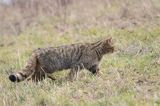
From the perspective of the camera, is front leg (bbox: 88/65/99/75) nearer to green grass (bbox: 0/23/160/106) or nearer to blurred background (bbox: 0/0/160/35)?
green grass (bbox: 0/23/160/106)

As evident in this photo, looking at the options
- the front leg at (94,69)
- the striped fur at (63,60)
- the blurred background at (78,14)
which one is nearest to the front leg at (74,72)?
the striped fur at (63,60)

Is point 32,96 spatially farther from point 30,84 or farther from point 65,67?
point 65,67

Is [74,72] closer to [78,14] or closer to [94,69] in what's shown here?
[94,69]

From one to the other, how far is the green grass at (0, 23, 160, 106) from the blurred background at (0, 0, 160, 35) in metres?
0.62

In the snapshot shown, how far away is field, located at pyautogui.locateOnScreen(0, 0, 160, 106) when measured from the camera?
7086 millimetres

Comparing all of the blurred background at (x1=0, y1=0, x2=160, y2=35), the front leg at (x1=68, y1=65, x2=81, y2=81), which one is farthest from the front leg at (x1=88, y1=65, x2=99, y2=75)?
the blurred background at (x1=0, y1=0, x2=160, y2=35)

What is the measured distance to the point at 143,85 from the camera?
763 centimetres

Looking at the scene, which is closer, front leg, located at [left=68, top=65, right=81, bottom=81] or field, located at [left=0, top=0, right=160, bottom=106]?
field, located at [left=0, top=0, right=160, bottom=106]

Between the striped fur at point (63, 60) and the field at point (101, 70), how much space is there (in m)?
0.15

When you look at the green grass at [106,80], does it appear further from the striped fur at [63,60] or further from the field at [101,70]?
the striped fur at [63,60]

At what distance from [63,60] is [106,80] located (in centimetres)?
82

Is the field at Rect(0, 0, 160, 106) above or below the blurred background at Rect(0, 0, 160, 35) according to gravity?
below

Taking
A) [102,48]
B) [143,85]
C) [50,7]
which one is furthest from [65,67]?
[50,7]

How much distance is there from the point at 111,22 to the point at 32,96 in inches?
200
